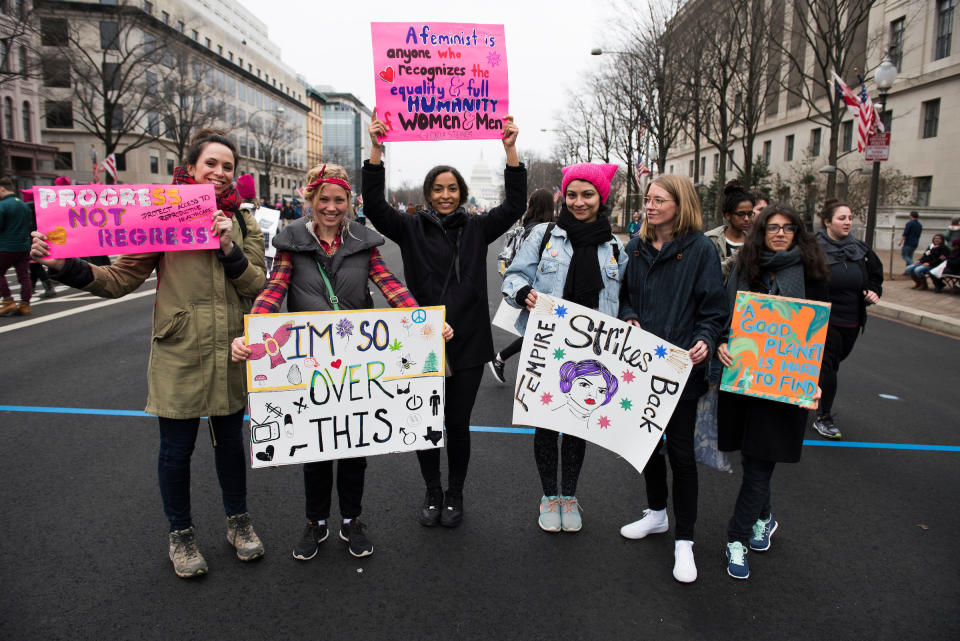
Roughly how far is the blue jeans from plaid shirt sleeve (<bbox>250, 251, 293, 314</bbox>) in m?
0.58

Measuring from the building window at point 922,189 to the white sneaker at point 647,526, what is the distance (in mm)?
30900

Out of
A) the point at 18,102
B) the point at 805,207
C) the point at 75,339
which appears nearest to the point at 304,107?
the point at 18,102

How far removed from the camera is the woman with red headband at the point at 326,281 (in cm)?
324

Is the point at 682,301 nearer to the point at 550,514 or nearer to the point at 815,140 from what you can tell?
the point at 550,514

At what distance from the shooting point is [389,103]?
3.61 meters

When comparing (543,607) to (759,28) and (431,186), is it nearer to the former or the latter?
(431,186)

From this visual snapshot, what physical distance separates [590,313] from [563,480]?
1.04 metres

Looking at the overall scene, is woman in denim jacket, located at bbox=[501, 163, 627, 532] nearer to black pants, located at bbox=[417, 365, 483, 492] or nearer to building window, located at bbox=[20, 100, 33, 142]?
black pants, located at bbox=[417, 365, 483, 492]

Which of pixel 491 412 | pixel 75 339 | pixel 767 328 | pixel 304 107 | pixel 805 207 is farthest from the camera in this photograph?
pixel 304 107

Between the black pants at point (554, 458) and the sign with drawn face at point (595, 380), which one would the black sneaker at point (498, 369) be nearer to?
the black pants at point (554, 458)

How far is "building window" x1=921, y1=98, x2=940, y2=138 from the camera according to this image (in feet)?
90.6

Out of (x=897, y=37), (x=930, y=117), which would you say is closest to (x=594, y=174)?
(x=930, y=117)

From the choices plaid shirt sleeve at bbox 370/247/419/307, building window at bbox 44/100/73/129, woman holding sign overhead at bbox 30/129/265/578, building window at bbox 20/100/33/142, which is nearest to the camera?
woman holding sign overhead at bbox 30/129/265/578

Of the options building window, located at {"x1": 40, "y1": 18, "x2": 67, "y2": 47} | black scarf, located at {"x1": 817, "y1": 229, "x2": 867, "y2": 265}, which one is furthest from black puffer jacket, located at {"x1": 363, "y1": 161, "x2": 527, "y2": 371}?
building window, located at {"x1": 40, "y1": 18, "x2": 67, "y2": 47}
